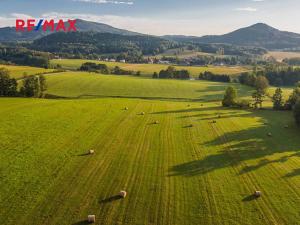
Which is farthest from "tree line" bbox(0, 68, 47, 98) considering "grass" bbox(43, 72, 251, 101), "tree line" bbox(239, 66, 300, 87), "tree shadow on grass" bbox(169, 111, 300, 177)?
"tree line" bbox(239, 66, 300, 87)

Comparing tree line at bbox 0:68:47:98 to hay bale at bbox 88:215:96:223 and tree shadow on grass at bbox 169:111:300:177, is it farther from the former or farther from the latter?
hay bale at bbox 88:215:96:223

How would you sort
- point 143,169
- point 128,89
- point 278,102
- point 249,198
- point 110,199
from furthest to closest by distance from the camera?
1. point 128,89
2. point 278,102
3. point 143,169
4. point 249,198
5. point 110,199

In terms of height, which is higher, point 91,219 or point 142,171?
point 142,171

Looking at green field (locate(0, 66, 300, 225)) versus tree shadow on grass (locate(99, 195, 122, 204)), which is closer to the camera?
green field (locate(0, 66, 300, 225))

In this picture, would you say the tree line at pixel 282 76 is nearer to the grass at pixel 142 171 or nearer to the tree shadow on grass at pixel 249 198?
the grass at pixel 142 171

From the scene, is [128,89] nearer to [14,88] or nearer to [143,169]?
[14,88]

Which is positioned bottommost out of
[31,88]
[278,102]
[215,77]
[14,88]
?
[278,102]

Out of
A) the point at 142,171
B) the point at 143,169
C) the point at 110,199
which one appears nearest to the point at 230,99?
the point at 143,169
